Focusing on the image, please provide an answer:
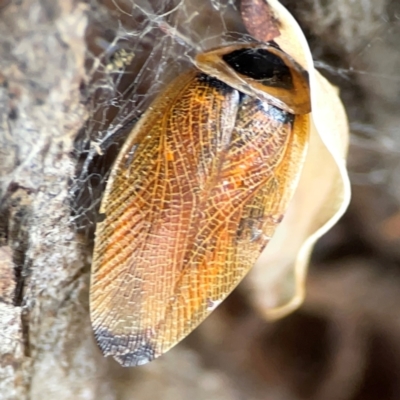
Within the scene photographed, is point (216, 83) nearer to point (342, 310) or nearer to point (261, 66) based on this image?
point (261, 66)

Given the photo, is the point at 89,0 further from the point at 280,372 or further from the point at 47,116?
the point at 280,372

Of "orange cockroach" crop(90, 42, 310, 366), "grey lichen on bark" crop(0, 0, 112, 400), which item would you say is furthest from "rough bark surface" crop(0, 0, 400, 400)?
"orange cockroach" crop(90, 42, 310, 366)

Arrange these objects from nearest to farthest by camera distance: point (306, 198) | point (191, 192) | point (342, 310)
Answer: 1. point (191, 192)
2. point (306, 198)
3. point (342, 310)

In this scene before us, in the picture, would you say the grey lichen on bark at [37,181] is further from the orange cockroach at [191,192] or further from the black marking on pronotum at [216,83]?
the black marking on pronotum at [216,83]

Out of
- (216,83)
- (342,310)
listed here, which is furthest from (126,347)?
(342,310)

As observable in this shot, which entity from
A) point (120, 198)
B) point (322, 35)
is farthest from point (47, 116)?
point (322, 35)

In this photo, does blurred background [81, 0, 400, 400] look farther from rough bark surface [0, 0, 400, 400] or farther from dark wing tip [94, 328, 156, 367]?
dark wing tip [94, 328, 156, 367]

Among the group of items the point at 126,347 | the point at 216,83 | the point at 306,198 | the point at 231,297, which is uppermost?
the point at 216,83
